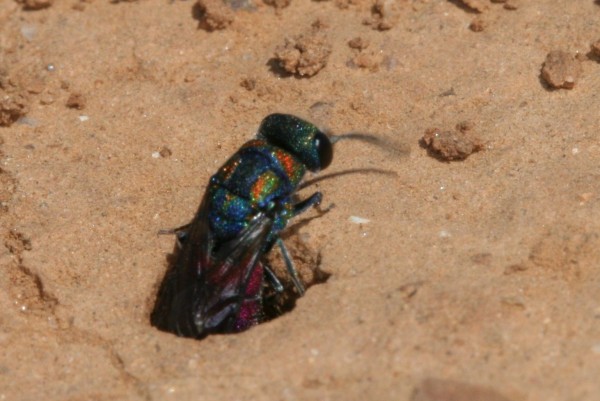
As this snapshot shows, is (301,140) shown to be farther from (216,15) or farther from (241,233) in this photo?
(216,15)

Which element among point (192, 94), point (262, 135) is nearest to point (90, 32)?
point (192, 94)

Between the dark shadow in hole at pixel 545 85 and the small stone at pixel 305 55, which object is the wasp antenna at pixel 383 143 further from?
the dark shadow in hole at pixel 545 85

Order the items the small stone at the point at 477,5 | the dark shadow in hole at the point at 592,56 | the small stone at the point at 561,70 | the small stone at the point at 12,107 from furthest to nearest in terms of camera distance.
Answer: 1. the small stone at the point at 477,5
2. the small stone at the point at 12,107
3. the dark shadow in hole at the point at 592,56
4. the small stone at the point at 561,70

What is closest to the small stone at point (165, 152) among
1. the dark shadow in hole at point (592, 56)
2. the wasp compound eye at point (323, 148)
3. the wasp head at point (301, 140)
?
the wasp head at point (301, 140)

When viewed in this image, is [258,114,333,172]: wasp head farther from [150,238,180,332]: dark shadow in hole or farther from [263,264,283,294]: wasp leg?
[150,238,180,332]: dark shadow in hole

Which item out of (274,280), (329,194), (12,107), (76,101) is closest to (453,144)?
(329,194)

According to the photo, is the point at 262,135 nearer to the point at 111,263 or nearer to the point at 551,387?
the point at 111,263

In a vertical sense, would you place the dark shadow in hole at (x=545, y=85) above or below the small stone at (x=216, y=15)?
above
